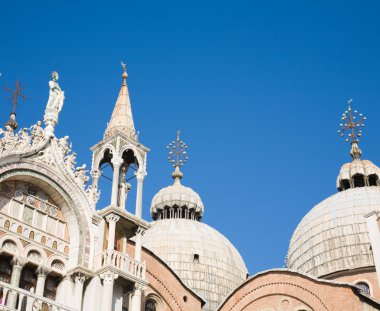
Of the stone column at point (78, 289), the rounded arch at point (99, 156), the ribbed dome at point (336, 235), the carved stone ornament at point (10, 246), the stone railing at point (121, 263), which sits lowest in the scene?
the stone column at point (78, 289)

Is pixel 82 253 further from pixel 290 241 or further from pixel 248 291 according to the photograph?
pixel 290 241

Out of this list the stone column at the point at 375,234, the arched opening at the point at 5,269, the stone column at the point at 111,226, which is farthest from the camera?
the stone column at the point at 375,234

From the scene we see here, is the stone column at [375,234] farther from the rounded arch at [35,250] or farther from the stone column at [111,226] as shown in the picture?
the rounded arch at [35,250]

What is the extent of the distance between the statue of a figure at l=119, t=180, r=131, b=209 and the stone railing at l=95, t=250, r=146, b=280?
69.9 inches

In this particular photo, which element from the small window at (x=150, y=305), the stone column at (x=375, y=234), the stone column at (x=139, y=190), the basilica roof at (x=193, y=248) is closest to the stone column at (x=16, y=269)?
the stone column at (x=139, y=190)

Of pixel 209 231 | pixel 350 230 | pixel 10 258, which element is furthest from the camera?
pixel 209 231

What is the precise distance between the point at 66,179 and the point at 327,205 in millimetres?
22177

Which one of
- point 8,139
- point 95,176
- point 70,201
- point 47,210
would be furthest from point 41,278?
point 95,176

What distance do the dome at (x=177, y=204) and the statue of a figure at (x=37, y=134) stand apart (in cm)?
2560

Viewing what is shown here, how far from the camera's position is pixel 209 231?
44375mm

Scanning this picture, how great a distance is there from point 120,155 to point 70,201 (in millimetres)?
2246

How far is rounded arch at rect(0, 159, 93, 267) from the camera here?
20.1 m

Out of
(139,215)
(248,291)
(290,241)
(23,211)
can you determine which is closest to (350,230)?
(290,241)

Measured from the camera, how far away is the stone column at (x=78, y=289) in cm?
1948
